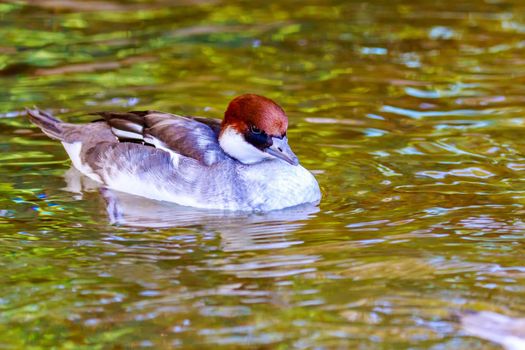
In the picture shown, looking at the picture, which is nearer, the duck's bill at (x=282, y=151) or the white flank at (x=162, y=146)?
the duck's bill at (x=282, y=151)

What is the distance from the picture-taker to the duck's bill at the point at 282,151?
9602mm

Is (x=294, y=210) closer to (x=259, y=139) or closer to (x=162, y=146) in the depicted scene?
(x=259, y=139)

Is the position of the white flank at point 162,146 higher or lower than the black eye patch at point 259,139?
lower

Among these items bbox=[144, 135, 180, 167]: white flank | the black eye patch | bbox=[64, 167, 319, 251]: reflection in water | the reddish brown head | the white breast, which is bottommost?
bbox=[64, 167, 319, 251]: reflection in water

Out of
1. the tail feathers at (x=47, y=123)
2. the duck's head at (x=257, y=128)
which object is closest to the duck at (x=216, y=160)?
the duck's head at (x=257, y=128)

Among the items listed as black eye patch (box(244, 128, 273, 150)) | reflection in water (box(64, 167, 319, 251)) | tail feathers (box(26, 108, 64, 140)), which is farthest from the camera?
tail feathers (box(26, 108, 64, 140))

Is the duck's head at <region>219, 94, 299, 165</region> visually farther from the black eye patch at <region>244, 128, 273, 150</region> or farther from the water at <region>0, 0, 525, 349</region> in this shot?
the water at <region>0, 0, 525, 349</region>

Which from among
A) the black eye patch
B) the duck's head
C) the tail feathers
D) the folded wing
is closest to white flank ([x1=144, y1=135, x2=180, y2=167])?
the folded wing

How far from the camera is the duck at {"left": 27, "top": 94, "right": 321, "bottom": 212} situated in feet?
31.9

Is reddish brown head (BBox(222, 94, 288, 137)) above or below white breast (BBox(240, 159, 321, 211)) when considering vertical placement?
above

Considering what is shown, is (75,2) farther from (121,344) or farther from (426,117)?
(121,344)

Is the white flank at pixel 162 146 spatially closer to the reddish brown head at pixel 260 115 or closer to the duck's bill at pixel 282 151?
the reddish brown head at pixel 260 115

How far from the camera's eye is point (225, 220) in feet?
31.9

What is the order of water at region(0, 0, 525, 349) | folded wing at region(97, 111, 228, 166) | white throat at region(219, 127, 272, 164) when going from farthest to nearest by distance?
folded wing at region(97, 111, 228, 166) → white throat at region(219, 127, 272, 164) → water at region(0, 0, 525, 349)
